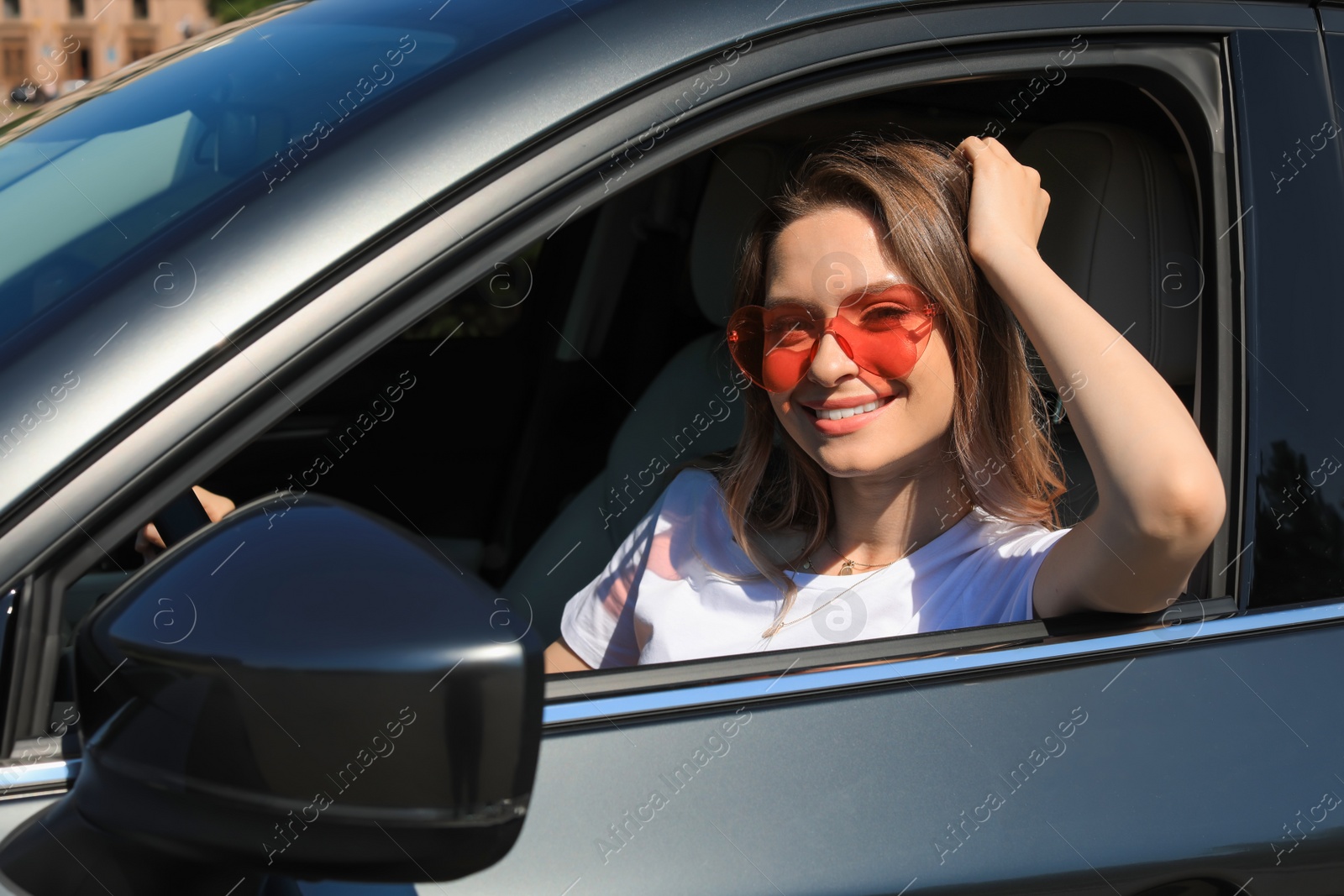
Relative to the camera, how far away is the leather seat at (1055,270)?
152 cm

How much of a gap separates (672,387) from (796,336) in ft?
2.65

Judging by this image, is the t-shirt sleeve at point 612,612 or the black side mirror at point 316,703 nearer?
the black side mirror at point 316,703

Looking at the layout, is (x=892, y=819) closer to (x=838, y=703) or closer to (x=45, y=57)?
(x=838, y=703)

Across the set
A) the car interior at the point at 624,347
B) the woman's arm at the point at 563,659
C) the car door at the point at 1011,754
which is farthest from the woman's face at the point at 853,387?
the woman's arm at the point at 563,659

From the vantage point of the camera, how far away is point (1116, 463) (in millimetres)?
1274

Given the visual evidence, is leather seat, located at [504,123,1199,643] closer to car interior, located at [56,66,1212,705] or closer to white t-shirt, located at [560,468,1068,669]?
car interior, located at [56,66,1212,705]

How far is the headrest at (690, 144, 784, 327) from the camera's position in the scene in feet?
7.14

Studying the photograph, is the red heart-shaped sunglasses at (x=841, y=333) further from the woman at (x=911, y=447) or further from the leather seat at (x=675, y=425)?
the leather seat at (x=675, y=425)

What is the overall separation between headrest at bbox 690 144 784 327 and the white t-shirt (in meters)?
0.46

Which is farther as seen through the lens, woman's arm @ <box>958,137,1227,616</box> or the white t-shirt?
the white t-shirt

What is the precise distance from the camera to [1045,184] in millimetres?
1735

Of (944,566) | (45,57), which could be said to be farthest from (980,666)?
(45,57)

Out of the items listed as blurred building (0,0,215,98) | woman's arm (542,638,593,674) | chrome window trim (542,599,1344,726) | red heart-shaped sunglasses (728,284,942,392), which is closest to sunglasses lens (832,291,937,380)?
red heart-shaped sunglasses (728,284,942,392)

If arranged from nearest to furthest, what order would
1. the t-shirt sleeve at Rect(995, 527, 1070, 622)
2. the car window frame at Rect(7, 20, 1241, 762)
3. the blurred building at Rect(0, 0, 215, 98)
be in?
the car window frame at Rect(7, 20, 1241, 762) < the t-shirt sleeve at Rect(995, 527, 1070, 622) < the blurred building at Rect(0, 0, 215, 98)
